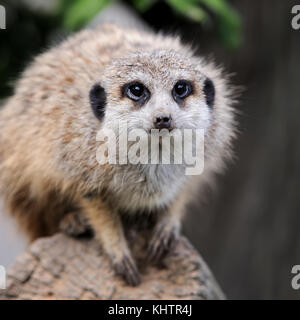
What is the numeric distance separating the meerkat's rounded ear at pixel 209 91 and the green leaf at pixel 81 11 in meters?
1.74

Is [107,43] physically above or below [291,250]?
above

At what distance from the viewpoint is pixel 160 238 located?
4.40 m

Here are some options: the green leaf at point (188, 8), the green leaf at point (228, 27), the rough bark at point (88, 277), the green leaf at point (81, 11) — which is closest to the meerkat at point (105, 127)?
the rough bark at point (88, 277)

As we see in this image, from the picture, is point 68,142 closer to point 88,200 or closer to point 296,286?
point 88,200

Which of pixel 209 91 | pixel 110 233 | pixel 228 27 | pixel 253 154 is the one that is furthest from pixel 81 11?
pixel 253 154

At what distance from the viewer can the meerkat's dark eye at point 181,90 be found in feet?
12.7

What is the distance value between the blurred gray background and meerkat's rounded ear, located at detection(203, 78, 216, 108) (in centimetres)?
257

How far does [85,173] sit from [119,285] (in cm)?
86

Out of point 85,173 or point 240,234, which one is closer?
point 85,173

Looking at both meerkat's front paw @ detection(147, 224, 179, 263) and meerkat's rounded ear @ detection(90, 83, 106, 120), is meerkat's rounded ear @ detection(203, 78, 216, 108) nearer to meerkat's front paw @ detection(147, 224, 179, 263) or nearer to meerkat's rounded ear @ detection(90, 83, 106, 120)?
meerkat's rounded ear @ detection(90, 83, 106, 120)

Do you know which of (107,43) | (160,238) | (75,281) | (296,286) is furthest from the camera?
(296,286)

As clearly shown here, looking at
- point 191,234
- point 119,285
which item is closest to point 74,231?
point 119,285

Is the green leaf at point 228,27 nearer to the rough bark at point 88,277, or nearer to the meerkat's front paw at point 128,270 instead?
the rough bark at point 88,277

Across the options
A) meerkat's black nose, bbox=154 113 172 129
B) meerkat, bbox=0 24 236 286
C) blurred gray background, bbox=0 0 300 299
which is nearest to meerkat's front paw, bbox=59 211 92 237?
meerkat, bbox=0 24 236 286
